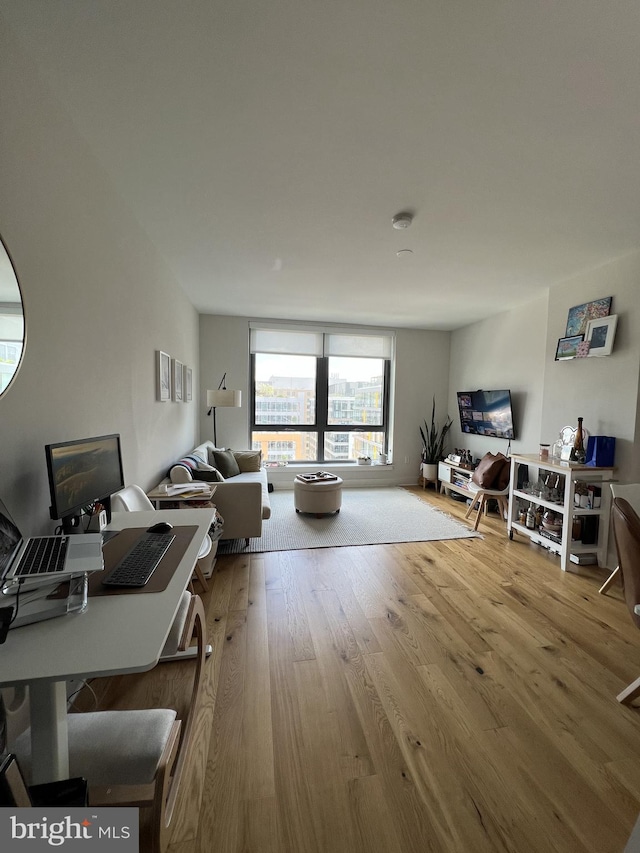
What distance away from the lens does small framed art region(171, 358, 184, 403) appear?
3334 mm

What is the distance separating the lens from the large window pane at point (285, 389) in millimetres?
5441

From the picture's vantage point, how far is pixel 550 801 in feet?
3.88

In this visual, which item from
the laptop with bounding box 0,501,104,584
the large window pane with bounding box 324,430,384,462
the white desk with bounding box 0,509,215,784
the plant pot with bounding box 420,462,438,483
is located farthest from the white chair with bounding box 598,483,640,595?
the large window pane with bounding box 324,430,384,462

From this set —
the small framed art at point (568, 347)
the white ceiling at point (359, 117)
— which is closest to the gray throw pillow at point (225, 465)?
the white ceiling at point (359, 117)

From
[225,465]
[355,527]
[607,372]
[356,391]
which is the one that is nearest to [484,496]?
[355,527]

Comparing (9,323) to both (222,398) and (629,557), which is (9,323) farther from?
(222,398)

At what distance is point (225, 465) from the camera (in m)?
4.27

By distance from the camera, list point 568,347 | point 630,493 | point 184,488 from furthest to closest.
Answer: point 568,347
point 184,488
point 630,493

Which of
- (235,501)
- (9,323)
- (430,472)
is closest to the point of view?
(9,323)

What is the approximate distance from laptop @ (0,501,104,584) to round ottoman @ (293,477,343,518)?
2915 millimetres

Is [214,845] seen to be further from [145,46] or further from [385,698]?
[145,46]

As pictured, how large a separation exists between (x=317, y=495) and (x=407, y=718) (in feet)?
8.48

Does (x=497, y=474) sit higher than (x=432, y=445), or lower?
lower

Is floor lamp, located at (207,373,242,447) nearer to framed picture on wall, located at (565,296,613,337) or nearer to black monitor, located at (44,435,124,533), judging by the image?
black monitor, located at (44,435,124,533)
